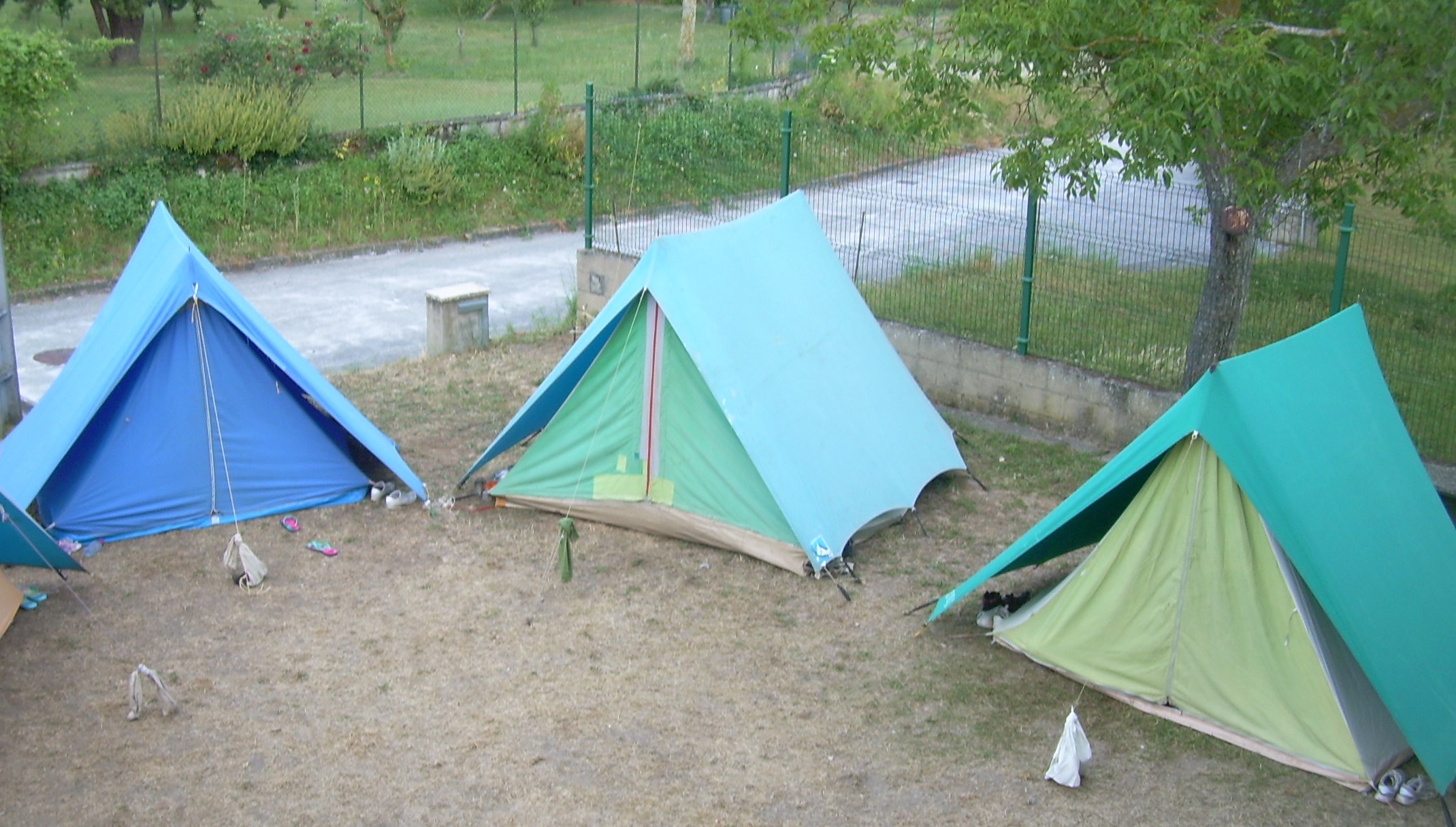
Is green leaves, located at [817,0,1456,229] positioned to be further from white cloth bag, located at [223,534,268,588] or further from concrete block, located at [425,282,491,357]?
white cloth bag, located at [223,534,268,588]

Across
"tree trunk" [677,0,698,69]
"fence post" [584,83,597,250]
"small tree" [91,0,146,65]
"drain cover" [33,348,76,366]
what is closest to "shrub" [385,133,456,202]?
"small tree" [91,0,146,65]

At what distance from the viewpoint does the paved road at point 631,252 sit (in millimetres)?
10750

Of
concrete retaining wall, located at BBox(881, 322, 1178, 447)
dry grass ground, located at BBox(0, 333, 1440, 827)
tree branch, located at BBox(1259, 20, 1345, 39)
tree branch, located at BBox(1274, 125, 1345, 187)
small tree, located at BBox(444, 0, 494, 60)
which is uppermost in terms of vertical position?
tree branch, located at BBox(1259, 20, 1345, 39)

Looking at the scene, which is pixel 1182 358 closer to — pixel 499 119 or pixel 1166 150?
pixel 1166 150

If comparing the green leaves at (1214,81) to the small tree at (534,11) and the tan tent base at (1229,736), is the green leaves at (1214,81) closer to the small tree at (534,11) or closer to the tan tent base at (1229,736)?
the tan tent base at (1229,736)

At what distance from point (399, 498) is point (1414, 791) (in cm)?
591

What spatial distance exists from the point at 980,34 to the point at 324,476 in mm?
4943

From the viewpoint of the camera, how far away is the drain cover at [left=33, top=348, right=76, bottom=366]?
12.1m

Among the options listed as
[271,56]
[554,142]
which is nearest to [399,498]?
[271,56]

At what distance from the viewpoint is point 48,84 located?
14.3 m

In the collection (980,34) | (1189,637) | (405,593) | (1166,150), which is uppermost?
(980,34)

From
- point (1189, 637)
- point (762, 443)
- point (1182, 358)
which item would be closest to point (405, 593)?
point (762, 443)

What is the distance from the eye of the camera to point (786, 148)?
38.4 feet

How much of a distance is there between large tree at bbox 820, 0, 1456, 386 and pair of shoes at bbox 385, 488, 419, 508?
13.4 feet
